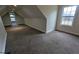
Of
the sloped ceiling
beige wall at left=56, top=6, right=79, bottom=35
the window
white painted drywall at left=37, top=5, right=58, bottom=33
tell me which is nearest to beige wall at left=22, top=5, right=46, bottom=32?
the sloped ceiling

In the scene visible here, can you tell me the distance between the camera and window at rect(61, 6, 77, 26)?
12.8 feet

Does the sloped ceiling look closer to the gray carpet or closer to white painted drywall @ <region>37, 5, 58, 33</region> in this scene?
white painted drywall @ <region>37, 5, 58, 33</region>

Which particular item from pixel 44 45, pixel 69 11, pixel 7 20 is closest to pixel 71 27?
pixel 69 11

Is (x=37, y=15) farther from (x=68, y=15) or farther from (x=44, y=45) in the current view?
(x=44, y=45)

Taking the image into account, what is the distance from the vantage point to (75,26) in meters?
3.92

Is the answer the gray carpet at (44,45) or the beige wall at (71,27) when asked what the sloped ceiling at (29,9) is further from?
the gray carpet at (44,45)

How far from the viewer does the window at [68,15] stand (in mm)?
3900

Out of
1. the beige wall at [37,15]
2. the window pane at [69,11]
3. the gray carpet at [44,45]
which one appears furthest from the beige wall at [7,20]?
the window pane at [69,11]

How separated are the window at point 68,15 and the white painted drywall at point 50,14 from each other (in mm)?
548
